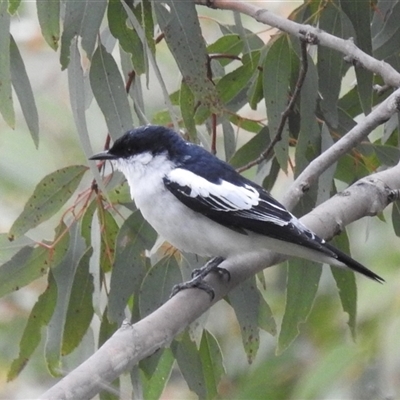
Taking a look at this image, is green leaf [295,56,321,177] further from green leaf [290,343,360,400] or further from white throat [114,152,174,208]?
green leaf [290,343,360,400]

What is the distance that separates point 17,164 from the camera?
3.51 meters

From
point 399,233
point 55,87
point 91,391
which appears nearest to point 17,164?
point 55,87

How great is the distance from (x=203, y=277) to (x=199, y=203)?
0.21 m

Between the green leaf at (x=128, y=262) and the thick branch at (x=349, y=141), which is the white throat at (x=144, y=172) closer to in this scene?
the green leaf at (x=128, y=262)

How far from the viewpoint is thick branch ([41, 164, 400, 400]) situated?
4.92 feet

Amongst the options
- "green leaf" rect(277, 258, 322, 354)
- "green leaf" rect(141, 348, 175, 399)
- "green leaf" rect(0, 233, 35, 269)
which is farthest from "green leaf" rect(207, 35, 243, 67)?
"green leaf" rect(141, 348, 175, 399)

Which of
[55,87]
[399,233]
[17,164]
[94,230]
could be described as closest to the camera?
[94,230]

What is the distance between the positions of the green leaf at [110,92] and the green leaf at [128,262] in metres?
0.28

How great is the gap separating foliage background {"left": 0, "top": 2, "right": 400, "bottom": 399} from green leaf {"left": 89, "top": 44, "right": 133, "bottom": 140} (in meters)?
0.38

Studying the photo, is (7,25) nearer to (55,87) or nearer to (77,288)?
(77,288)

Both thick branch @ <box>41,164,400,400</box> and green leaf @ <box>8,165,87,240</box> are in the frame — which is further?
green leaf @ <box>8,165,87,240</box>

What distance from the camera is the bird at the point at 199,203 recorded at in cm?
222

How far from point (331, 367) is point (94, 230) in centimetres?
82

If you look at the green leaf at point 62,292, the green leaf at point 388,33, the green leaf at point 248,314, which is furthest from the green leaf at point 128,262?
the green leaf at point 388,33
